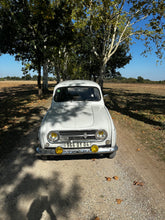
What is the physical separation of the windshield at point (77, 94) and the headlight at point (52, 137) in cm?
173

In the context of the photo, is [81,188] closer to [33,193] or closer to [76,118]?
[33,193]

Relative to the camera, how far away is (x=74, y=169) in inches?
148

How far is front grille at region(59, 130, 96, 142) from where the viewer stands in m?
3.55

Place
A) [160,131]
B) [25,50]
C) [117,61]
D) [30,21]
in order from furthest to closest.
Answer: [117,61], [25,50], [30,21], [160,131]

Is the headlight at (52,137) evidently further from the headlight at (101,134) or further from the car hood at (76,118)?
the headlight at (101,134)

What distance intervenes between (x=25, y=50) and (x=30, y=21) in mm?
2351

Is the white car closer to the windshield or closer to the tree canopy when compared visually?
the windshield

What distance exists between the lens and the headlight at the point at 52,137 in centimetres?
353

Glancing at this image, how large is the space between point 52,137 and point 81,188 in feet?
4.13

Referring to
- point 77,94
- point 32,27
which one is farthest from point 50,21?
point 77,94

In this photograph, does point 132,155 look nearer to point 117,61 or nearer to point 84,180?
point 84,180

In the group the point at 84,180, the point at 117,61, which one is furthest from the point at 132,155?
the point at 117,61

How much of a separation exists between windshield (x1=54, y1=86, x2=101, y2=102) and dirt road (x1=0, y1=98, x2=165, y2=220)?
6.28ft

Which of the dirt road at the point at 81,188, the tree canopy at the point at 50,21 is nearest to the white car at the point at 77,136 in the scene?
the dirt road at the point at 81,188
